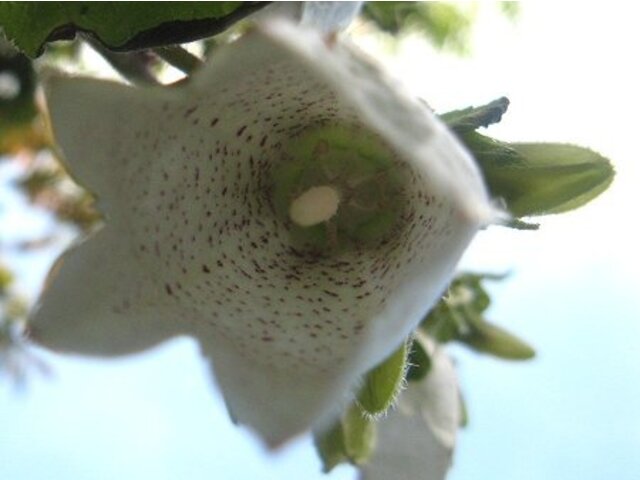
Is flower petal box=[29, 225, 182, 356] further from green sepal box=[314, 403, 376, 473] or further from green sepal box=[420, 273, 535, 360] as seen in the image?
green sepal box=[420, 273, 535, 360]

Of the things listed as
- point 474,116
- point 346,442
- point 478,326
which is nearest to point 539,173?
point 474,116

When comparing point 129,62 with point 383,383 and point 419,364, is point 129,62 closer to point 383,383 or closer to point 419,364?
point 383,383

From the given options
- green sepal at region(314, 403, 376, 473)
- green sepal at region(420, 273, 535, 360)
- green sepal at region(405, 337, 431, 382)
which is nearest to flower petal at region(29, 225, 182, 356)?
green sepal at region(314, 403, 376, 473)

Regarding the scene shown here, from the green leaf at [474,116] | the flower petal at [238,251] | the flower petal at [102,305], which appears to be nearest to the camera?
the flower petal at [238,251]

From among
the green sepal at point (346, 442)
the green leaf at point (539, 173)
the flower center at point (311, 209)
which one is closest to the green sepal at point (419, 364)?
the green sepal at point (346, 442)

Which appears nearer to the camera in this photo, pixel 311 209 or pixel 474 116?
pixel 474 116

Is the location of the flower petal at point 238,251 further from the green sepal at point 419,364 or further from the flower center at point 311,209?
the green sepal at point 419,364

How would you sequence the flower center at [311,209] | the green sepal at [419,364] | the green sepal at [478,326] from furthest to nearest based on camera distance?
1. the green sepal at [478,326]
2. the green sepal at [419,364]
3. the flower center at [311,209]
